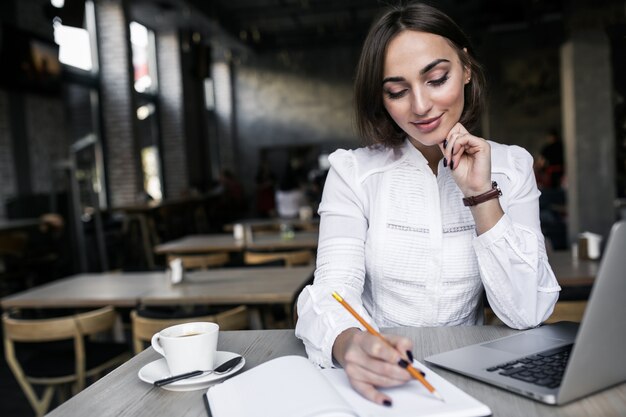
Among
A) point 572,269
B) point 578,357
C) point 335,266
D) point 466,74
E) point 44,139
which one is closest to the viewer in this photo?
point 578,357

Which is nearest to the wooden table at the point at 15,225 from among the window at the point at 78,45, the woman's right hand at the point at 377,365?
the window at the point at 78,45

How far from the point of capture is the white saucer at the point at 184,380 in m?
0.90

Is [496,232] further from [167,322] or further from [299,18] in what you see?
[299,18]

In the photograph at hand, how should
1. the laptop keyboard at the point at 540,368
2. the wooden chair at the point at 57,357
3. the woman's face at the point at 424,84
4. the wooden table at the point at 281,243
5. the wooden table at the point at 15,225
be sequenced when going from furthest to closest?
the wooden table at the point at 15,225 < the wooden table at the point at 281,243 < the wooden chair at the point at 57,357 < the woman's face at the point at 424,84 < the laptop keyboard at the point at 540,368

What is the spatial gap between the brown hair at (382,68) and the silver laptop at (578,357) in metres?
0.62

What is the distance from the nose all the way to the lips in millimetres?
22

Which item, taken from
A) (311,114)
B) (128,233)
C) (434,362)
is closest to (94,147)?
(128,233)

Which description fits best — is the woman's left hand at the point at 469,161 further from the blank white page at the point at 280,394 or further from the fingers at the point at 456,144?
the blank white page at the point at 280,394

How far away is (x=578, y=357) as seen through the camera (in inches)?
28.4

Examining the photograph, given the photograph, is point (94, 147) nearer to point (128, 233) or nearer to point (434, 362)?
point (128, 233)

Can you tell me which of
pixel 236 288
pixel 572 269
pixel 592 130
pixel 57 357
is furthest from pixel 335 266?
pixel 592 130

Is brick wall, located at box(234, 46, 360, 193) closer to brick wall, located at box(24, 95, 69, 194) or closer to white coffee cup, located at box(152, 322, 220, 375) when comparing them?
brick wall, located at box(24, 95, 69, 194)

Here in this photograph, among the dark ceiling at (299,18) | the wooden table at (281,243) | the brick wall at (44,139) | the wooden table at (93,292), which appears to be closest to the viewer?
the wooden table at (93,292)

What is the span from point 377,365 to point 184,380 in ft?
1.00
